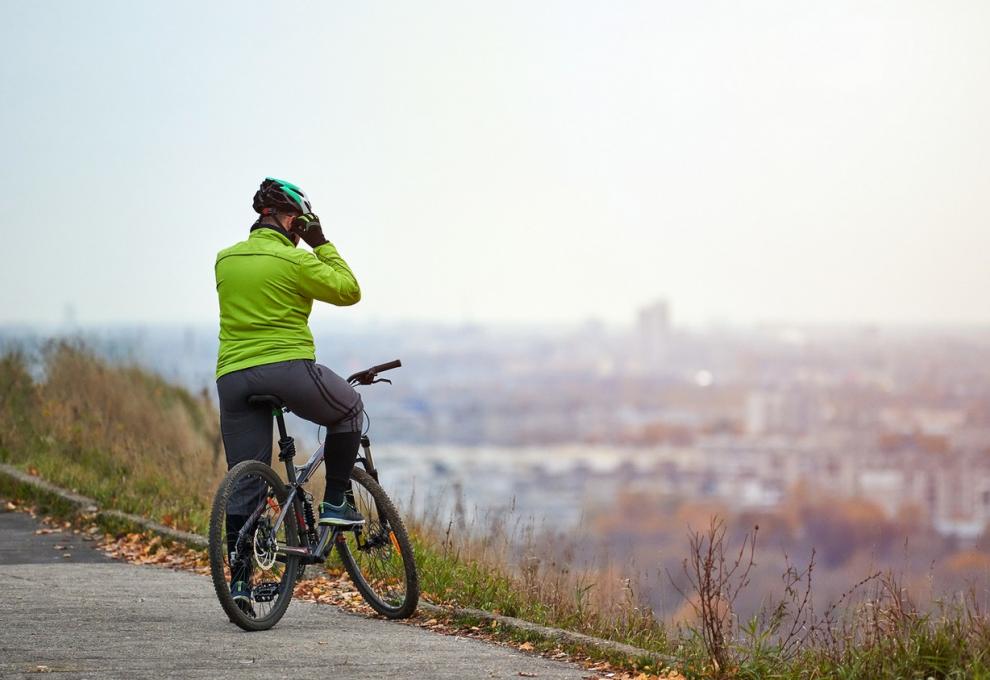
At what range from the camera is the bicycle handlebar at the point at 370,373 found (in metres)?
7.21

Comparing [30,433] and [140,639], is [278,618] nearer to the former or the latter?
[140,639]

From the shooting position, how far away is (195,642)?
650cm

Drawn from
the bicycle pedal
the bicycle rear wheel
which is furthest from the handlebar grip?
the bicycle pedal

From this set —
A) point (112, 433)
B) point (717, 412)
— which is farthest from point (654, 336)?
point (112, 433)

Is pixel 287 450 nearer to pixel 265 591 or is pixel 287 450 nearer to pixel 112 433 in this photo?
pixel 265 591

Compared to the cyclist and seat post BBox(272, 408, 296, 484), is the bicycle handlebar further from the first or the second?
seat post BBox(272, 408, 296, 484)

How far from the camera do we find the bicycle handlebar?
7.21 meters

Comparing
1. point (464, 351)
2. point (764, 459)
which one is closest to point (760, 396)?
point (764, 459)

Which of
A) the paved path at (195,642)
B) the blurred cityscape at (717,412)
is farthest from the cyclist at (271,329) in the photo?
the blurred cityscape at (717,412)

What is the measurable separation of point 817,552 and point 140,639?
3.14m

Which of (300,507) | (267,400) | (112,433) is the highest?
(267,400)

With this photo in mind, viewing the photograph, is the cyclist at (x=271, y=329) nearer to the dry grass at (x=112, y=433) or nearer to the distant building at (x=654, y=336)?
the dry grass at (x=112, y=433)

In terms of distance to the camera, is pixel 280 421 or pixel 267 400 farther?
pixel 280 421

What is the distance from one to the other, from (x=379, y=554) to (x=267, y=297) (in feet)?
4.96
